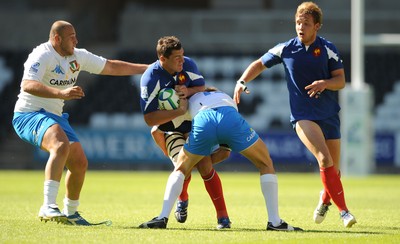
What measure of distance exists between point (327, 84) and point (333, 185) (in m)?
1.01

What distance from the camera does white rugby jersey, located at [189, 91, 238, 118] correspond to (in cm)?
870

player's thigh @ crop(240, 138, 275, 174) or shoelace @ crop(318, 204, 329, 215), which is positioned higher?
player's thigh @ crop(240, 138, 275, 174)

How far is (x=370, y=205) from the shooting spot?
12641 mm

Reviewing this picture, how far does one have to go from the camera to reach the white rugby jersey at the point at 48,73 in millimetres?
9156

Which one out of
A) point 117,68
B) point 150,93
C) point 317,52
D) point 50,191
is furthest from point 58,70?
point 317,52

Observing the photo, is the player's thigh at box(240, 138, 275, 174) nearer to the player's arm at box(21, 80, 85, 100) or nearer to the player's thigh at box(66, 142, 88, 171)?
the player's arm at box(21, 80, 85, 100)

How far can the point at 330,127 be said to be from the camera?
9.76m

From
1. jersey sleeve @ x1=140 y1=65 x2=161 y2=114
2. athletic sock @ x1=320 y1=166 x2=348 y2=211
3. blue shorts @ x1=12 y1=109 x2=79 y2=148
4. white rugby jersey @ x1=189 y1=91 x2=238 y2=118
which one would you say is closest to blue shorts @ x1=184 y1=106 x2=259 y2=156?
white rugby jersey @ x1=189 y1=91 x2=238 y2=118

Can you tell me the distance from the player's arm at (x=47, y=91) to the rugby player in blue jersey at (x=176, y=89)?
0.65 meters

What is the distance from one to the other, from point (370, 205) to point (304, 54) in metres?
3.79

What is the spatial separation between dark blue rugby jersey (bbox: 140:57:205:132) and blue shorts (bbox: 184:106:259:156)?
1.71 feet

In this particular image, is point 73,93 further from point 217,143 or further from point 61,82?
point 217,143

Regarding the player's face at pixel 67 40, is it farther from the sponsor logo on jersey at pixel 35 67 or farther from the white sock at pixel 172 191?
the white sock at pixel 172 191

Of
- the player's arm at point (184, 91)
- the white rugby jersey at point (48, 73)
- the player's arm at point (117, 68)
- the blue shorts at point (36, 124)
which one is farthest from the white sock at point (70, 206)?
the player's arm at point (184, 91)
